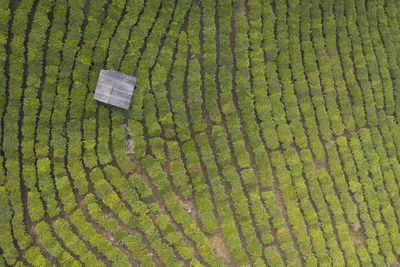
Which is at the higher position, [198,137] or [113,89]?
[113,89]

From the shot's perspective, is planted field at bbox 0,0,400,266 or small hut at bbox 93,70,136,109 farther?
small hut at bbox 93,70,136,109

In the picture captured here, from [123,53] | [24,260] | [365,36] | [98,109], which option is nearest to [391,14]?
[365,36]

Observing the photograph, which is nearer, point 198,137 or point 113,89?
point 113,89

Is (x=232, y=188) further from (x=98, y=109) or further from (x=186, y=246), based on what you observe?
(x=98, y=109)
